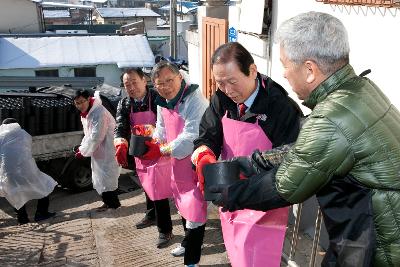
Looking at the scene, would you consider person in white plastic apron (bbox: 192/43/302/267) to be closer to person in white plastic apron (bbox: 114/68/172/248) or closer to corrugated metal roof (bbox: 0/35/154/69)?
person in white plastic apron (bbox: 114/68/172/248)

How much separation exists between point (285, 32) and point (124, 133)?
3.02 metres

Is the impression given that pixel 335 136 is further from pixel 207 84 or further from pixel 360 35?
pixel 207 84

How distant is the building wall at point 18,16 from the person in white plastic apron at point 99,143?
1890 centimetres

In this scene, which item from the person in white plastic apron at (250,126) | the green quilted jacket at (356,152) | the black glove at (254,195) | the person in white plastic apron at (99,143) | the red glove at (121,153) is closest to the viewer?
the green quilted jacket at (356,152)

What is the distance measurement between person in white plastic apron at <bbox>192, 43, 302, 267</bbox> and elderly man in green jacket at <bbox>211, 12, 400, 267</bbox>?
884 millimetres

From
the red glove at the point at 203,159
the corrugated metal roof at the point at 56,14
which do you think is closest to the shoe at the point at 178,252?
the red glove at the point at 203,159

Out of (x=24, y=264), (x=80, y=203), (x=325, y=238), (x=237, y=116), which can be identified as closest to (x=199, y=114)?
(x=237, y=116)

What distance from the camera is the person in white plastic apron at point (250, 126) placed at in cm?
257

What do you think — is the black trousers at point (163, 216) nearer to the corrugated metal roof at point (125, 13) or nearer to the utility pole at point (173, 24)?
the utility pole at point (173, 24)

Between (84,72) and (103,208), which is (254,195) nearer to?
(103,208)

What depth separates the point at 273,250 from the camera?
2.72 m

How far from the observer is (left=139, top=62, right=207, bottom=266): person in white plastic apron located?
11.5 feet

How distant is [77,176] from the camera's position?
722 centimetres

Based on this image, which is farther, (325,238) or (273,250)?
(325,238)
